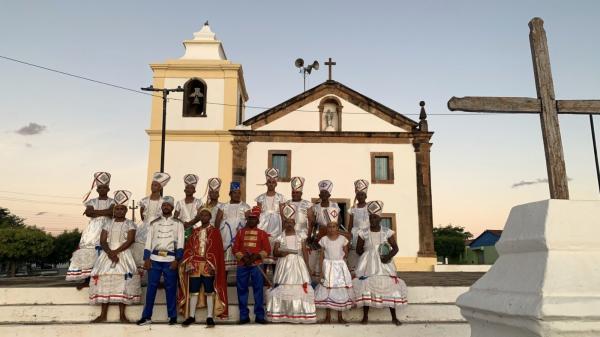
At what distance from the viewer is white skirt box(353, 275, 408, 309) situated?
18.9ft

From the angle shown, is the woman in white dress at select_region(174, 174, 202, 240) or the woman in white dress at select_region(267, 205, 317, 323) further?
the woman in white dress at select_region(174, 174, 202, 240)

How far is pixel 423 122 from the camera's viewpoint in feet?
68.1

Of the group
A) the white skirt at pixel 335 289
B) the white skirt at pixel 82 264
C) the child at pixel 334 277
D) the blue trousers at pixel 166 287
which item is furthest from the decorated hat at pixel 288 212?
the white skirt at pixel 82 264

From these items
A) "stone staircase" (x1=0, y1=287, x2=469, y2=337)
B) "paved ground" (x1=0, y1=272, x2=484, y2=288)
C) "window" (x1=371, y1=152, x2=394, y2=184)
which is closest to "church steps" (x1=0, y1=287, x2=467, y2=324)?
"stone staircase" (x1=0, y1=287, x2=469, y2=337)

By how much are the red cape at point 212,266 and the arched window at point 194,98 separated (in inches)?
622

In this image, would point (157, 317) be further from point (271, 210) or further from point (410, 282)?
point (410, 282)

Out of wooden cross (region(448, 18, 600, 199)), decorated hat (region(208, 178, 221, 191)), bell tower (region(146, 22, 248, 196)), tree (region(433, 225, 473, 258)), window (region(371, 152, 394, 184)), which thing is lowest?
tree (region(433, 225, 473, 258))

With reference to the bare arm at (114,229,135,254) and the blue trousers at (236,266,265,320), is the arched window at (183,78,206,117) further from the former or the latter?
the blue trousers at (236,266,265,320)

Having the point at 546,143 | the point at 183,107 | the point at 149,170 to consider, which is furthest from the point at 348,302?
the point at 183,107

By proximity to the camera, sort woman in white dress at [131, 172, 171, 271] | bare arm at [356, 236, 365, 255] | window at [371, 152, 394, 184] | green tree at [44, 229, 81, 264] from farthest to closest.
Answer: green tree at [44, 229, 81, 264] → window at [371, 152, 394, 184] → woman in white dress at [131, 172, 171, 271] → bare arm at [356, 236, 365, 255]

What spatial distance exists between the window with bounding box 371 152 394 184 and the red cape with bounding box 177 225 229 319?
1489 centimetres

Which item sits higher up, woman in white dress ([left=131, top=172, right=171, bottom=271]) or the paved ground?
woman in white dress ([left=131, top=172, right=171, bottom=271])

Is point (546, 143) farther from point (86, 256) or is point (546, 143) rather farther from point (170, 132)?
point (170, 132)

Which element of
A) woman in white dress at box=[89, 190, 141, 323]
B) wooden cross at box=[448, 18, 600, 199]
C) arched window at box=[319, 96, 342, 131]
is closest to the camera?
wooden cross at box=[448, 18, 600, 199]
